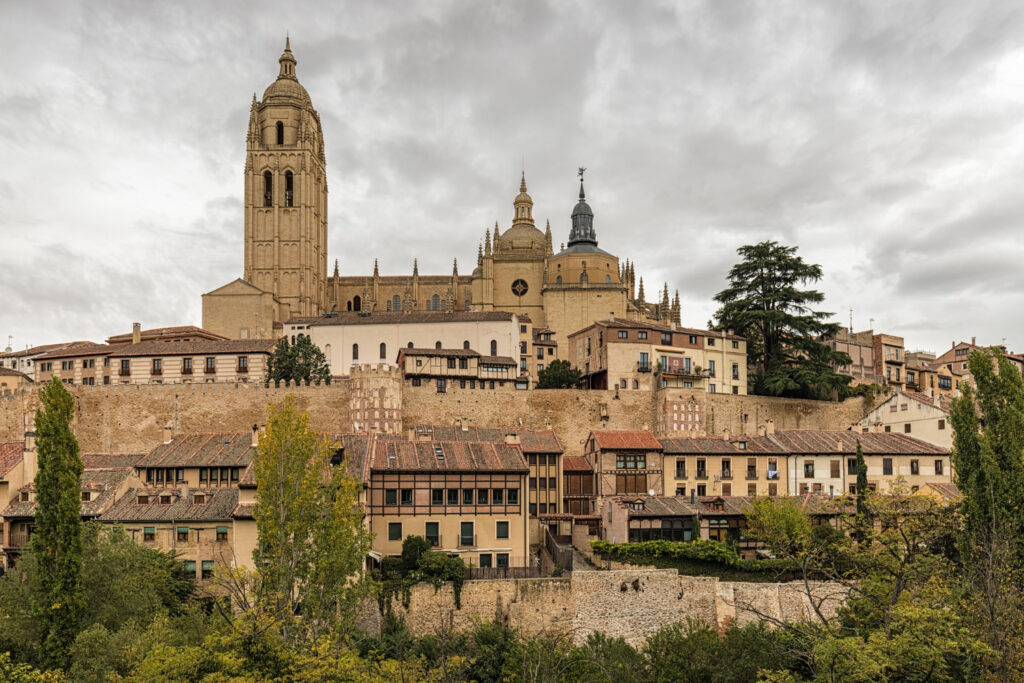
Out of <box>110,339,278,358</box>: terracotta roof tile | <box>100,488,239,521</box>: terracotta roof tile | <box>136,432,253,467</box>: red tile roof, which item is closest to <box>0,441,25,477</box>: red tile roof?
<box>136,432,253,467</box>: red tile roof

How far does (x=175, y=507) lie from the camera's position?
38625 millimetres

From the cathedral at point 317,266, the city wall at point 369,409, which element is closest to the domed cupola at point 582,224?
the cathedral at point 317,266

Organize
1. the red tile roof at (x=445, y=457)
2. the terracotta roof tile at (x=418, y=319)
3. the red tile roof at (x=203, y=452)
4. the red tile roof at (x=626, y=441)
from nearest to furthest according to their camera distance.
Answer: the red tile roof at (x=445, y=457)
the red tile roof at (x=203, y=452)
the red tile roof at (x=626, y=441)
the terracotta roof tile at (x=418, y=319)

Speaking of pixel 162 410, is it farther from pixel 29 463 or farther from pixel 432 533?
pixel 432 533

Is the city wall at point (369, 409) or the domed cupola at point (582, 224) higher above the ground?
the domed cupola at point (582, 224)

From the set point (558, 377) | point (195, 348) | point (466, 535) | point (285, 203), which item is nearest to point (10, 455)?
point (466, 535)

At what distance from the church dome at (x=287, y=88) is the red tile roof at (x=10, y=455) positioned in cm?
5968

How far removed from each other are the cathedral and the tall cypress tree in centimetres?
5294

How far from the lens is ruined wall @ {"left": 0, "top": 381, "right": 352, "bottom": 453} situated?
5488 centimetres

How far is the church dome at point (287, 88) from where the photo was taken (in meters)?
96.8

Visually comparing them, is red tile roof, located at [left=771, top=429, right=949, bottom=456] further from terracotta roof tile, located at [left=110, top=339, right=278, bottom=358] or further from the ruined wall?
terracotta roof tile, located at [left=110, top=339, right=278, bottom=358]

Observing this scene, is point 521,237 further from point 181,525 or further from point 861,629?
point 861,629

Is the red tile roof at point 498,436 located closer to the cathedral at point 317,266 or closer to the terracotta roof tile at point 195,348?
the terracotta roof tile at point 195,348

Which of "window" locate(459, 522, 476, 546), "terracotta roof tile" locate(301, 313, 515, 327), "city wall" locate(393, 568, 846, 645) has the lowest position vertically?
"city wall" locate(393, 568, 846, 645)
